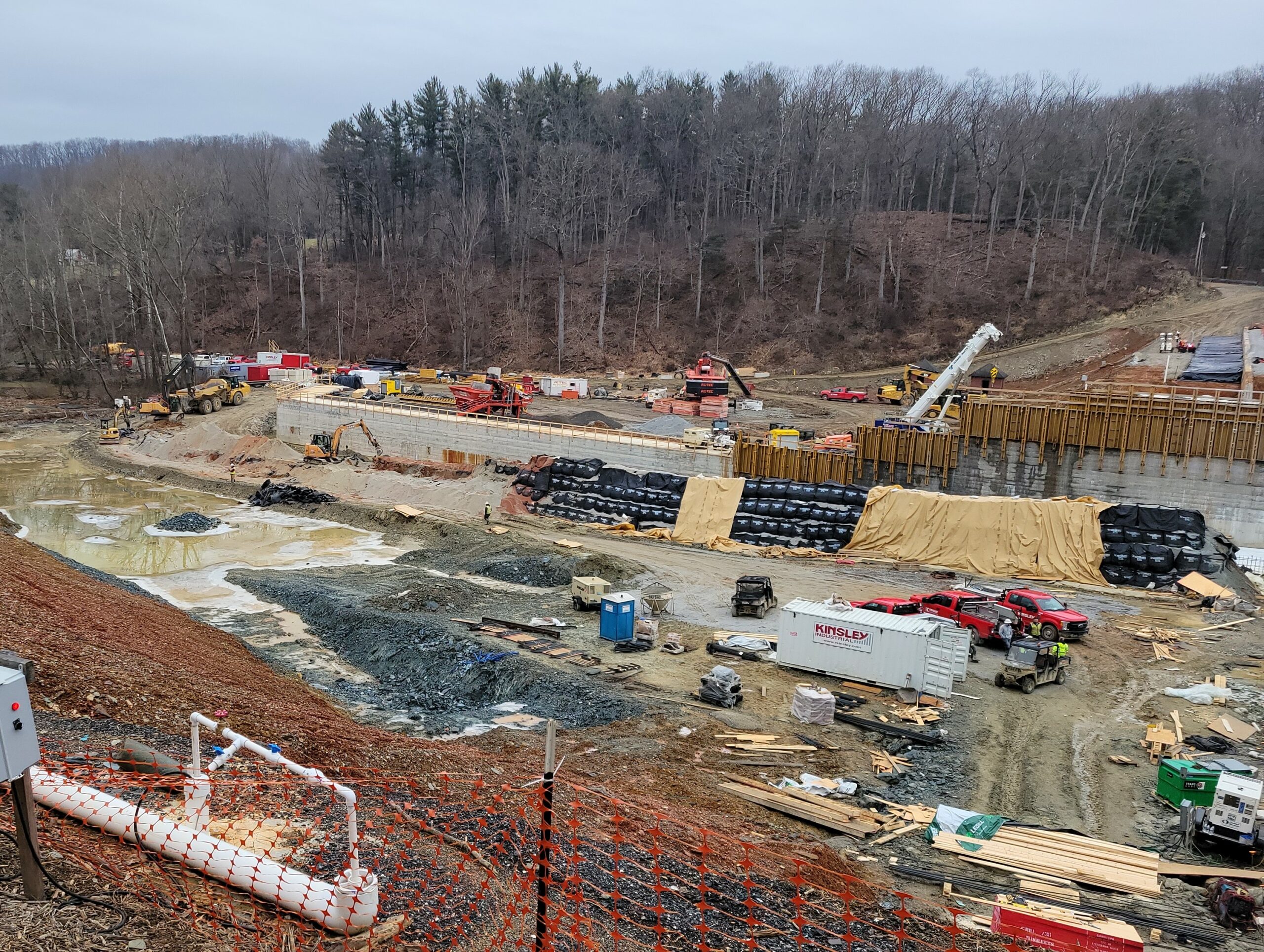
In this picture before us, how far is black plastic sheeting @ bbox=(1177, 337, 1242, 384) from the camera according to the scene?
43250 millimetres

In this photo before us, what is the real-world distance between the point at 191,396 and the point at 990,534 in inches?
1846

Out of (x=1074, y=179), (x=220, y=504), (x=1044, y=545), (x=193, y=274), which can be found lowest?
(x=220, y=504)

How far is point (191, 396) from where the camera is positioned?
5547 cm

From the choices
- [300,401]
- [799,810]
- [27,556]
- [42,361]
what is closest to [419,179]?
[42,361]

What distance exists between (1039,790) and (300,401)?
43982 mm

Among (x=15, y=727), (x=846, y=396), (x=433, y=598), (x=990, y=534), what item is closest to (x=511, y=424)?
(x=433, y=598)

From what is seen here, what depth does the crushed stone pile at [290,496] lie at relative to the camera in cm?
3988

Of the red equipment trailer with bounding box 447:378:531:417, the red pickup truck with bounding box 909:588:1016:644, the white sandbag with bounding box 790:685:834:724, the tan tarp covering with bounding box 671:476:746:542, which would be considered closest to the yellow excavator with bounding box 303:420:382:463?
the red equipment trailer with bounding box 447:378:531:417

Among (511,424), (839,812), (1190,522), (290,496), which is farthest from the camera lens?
(511,424)

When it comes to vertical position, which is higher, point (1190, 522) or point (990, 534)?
point (1190, 522)

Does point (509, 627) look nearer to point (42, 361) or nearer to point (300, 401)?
point (300, 401)

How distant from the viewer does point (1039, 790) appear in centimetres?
Answer: 1530

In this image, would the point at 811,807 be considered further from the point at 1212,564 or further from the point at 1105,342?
the point at 1105,342

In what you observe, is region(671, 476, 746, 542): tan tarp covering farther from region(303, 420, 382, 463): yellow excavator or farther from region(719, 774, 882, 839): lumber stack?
region(719, 774, 882, 839): lumber stack
